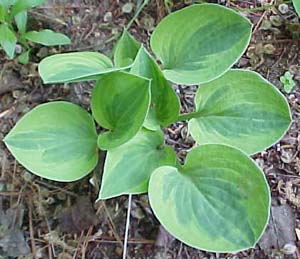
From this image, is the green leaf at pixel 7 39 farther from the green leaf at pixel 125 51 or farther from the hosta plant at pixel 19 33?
the green leaf at pixel 125 51

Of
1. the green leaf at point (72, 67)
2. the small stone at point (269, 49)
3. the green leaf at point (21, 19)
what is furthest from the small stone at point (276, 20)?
the green leaf at point (21, 19)

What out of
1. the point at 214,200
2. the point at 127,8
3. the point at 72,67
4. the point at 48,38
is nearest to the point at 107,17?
the point at 127,8

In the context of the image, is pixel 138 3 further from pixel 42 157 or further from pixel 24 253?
pixel 24 253

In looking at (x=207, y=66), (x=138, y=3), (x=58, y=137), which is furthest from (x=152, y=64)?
(x=138, y=3)

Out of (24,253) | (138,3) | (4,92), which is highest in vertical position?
(138,3)

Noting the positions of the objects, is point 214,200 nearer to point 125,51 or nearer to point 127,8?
point 125,51

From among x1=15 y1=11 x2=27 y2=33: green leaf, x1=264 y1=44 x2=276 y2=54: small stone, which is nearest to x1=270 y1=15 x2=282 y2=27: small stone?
x1=264 y1=44 x2=276 y2=54: small stone
